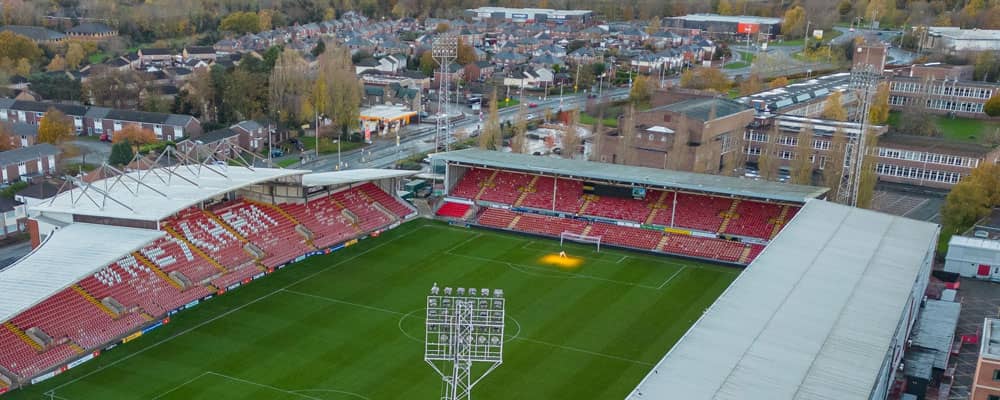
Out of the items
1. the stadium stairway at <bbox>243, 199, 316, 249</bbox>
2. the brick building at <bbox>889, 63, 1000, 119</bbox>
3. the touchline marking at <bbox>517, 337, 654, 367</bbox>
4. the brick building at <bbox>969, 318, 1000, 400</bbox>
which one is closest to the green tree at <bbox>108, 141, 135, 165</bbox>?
the stadium stairway at <bbox>243, 199, 316, 249</bbox>

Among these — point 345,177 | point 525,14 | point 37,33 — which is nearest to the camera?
point 345,177

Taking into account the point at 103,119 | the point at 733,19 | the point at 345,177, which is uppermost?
the point at 733,19

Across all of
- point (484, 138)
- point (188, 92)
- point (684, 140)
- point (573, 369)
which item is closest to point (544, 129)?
point (484, 138)

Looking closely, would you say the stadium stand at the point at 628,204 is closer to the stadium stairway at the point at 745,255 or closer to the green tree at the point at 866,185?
the stadium stairway at the point at 745,255

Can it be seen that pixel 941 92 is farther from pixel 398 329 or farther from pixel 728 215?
pixel 398 329

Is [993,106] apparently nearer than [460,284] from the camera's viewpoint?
No

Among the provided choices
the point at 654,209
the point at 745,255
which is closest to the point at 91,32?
the point at 654,209
